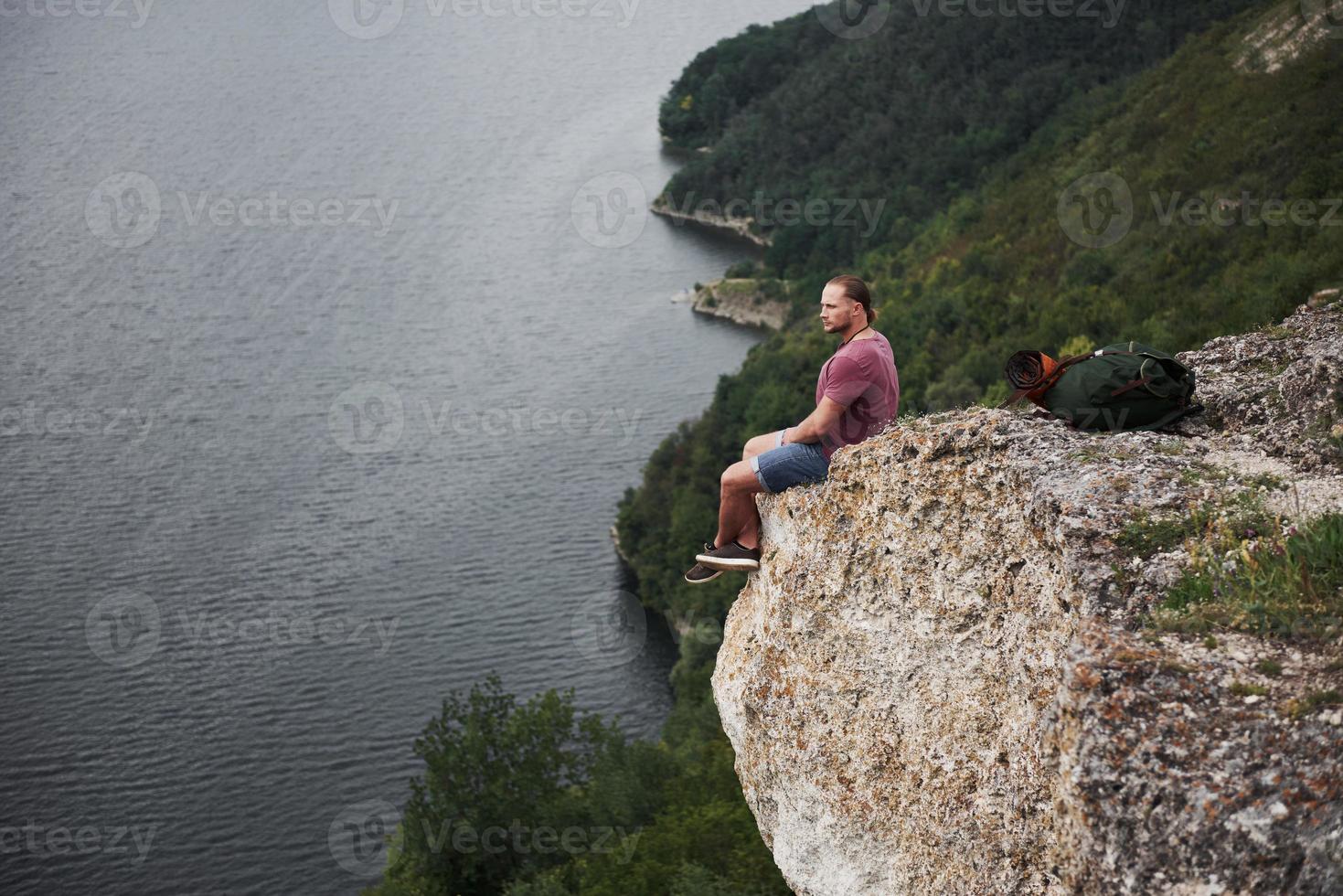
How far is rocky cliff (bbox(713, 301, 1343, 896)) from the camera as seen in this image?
5637 mm

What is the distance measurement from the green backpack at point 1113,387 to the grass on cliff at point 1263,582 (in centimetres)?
181

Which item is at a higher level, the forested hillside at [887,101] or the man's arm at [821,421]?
the forested hillside at [887,101]

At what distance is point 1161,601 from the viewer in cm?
679

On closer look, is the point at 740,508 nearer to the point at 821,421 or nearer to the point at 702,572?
the point at 702,572

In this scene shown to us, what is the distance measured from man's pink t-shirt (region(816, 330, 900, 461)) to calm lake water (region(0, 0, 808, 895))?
4192 centimetres

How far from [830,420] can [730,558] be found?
1684mm

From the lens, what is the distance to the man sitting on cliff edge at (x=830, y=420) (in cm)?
926

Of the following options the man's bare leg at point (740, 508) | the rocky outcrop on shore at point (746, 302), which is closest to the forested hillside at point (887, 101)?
the rocky outcrop on shore at point (746, 302)

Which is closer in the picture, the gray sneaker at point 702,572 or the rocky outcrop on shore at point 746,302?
the gray sneaker at point 702,572

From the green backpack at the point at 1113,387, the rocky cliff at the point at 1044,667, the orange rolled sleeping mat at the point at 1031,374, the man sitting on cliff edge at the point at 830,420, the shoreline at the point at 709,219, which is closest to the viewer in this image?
the rocky cliff at the point at 1044,667

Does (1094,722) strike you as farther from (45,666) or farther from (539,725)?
(45,666)

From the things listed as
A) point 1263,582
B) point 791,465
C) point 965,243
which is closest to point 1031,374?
point 791,465

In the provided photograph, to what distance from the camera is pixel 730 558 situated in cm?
1030

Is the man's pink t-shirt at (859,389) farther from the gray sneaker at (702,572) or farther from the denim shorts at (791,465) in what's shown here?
the gray sneaker at (702,572)
